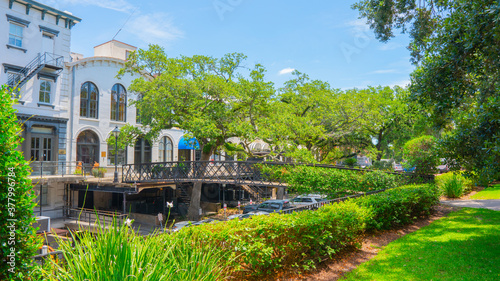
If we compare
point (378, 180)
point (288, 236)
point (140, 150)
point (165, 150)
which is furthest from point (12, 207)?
point (165, 150)

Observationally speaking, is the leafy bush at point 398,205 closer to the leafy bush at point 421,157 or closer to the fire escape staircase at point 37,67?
the leafy bush at point 421,157

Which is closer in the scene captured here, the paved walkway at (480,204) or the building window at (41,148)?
the paved walkway at (480,204)

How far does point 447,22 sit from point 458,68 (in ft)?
4.71

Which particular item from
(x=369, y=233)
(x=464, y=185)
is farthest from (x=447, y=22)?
(x=464, y=185)

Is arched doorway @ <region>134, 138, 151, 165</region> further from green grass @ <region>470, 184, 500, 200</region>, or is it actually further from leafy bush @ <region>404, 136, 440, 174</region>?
green grass @ <region>470, 184, 500, 200</region>

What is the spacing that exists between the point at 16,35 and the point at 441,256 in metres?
28.4

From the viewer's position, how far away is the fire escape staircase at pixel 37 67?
22219mm

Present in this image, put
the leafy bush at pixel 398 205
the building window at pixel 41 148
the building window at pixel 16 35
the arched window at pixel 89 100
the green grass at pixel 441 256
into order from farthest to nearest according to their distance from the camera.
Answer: the arched window at pixel 89 100 → the building window at pixel 41 148 → the building window at pixel 16 35 → the leafy bush at pixel 398 205 → the green grass at pixel 441 256

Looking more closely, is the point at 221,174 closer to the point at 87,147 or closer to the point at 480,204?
the point at 87,147

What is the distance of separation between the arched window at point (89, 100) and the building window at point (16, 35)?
577 cm

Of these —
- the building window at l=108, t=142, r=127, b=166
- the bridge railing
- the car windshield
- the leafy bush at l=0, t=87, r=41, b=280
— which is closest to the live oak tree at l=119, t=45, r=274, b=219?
the bridge railing

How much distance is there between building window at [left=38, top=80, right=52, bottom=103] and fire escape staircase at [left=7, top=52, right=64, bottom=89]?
103 cm

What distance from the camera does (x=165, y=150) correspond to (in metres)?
35.1

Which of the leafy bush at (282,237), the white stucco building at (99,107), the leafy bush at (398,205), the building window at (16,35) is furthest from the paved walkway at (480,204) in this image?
the building window at (16,35)
